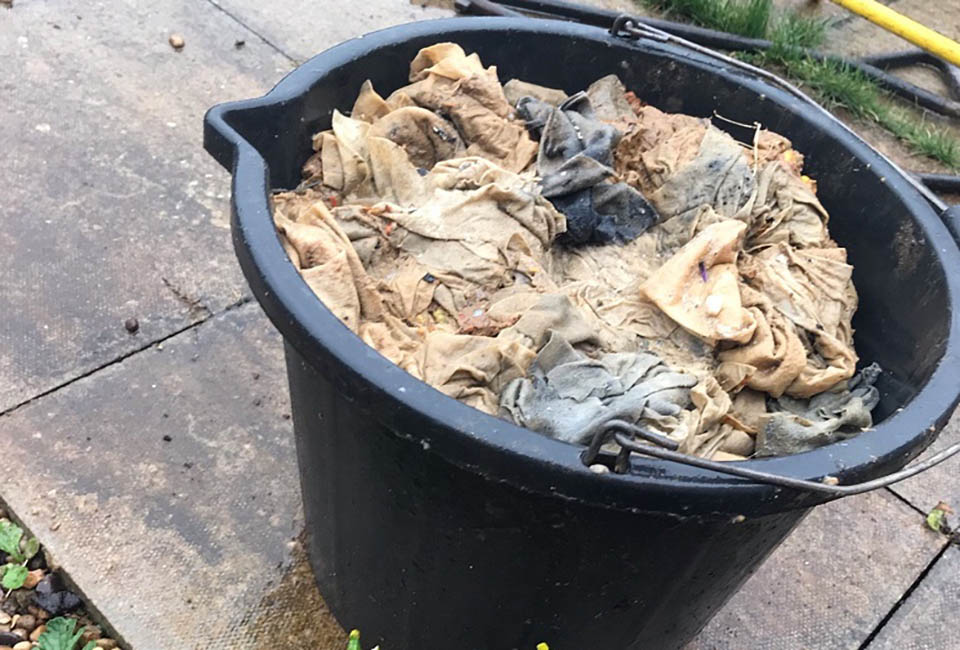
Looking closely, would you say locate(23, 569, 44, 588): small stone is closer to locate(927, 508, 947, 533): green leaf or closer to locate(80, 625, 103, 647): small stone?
locate(80, 625, 103, 647): small stone

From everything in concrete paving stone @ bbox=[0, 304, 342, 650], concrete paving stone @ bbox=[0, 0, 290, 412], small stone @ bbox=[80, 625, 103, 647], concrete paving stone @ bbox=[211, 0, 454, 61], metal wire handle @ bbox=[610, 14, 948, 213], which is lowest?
small stone @ bbox=[80, 625, 103, 647]

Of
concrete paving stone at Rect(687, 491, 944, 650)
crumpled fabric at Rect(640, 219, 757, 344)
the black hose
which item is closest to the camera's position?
crumpled fabric at Rect(640, 219, 757, 344)

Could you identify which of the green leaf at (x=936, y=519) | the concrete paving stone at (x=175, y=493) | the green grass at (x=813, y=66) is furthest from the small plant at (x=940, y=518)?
the green grass at (x=813, y=66)

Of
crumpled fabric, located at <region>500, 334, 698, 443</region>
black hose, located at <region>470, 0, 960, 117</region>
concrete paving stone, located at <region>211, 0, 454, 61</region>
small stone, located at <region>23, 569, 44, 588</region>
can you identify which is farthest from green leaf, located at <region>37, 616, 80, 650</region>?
black hose, located at <region>470, 0, 960, 117</region>

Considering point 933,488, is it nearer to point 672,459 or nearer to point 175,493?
point 672,459

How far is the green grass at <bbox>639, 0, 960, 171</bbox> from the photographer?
11.3ft

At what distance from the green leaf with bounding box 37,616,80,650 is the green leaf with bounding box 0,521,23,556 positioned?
18cm

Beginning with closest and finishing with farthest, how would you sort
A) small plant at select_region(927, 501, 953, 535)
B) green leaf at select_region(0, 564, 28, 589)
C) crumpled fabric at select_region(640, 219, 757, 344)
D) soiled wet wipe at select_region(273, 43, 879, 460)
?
soiled wet wipe at select_region(273, 43, 879, 460), crumpled fabric at select_region(640, 219, 757, 344), green leaf at select_region(0, 564, 28, 589), small plant at select_region(927, 501, 953, 535)

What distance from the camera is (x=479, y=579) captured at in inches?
52.9

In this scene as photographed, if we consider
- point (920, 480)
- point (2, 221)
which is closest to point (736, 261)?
point (920, 480)

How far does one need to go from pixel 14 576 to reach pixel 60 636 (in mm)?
178

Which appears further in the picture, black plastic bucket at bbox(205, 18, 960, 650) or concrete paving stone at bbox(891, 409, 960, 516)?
concrete paving stone at bbox(891, 409, 960, 516)

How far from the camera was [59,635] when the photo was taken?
5.69ft

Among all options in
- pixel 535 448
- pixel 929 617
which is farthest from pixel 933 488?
pixel 535 448
